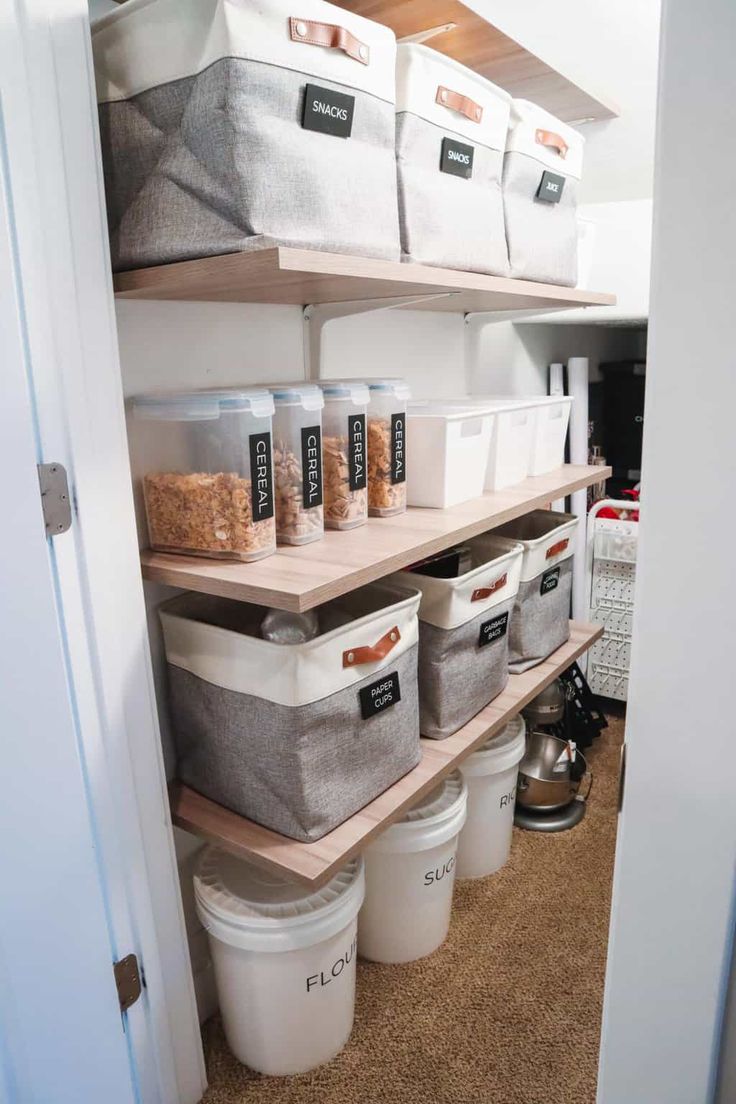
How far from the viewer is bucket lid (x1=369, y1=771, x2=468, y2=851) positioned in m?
1.64

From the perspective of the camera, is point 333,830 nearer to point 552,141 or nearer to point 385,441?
point 385,441

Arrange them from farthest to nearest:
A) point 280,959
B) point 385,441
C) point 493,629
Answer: point 493,629
point 385,441
point 280,959

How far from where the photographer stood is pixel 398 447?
1562 millimetres

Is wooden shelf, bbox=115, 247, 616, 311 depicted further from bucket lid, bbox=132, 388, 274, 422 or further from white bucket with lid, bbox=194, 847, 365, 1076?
white bucket with lid, bbox=194, 847, 365, 1076

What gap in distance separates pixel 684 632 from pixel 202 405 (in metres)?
0.92

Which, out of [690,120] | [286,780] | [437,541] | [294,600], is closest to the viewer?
[690,120]

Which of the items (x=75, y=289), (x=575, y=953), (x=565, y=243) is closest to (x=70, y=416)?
(x=75, y=289)

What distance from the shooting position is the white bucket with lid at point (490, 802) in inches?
76.5

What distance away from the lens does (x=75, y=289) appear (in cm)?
109

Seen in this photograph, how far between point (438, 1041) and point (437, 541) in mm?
1039

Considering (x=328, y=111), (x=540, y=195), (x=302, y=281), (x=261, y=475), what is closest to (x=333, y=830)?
(x=261, y=475)

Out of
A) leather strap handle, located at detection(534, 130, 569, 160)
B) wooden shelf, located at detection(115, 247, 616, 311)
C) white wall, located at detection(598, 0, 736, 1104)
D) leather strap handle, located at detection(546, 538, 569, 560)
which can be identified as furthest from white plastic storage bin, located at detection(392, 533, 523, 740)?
white wall, located at detection(598, 0, 736, 1104)

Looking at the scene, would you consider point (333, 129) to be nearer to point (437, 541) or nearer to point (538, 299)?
point (437, 541)

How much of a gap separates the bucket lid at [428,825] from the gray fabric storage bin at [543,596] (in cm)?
42
